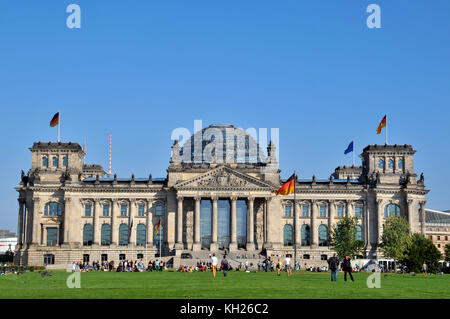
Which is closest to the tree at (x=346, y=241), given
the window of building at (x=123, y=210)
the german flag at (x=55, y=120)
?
the window of building at (x=123, y=210)

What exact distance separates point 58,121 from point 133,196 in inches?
745

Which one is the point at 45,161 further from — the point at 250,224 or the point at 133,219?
the point at 250,224

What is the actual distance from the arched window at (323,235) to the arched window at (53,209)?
155ft

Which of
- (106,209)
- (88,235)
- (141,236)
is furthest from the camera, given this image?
(106,209)

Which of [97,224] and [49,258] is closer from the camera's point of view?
[49,258]

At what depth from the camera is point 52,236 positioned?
11850cm

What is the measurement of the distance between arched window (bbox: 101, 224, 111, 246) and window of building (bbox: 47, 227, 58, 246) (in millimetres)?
Answer: 8331

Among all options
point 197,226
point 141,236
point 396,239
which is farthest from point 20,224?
point 396,239

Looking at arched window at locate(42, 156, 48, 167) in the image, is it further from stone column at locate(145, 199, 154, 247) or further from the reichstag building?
stone column at locate(145, 199, 154, 247)

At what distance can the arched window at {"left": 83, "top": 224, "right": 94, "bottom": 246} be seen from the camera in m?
119

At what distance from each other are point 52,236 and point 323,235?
49.0m

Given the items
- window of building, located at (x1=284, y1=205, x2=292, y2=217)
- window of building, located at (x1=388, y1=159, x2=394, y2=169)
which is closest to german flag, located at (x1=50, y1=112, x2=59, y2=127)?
window of building, located at (x1=284, y1=205, x2=292, y2=217)

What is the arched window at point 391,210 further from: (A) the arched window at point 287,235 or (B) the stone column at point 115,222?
(B) the stone column at point 115,222
